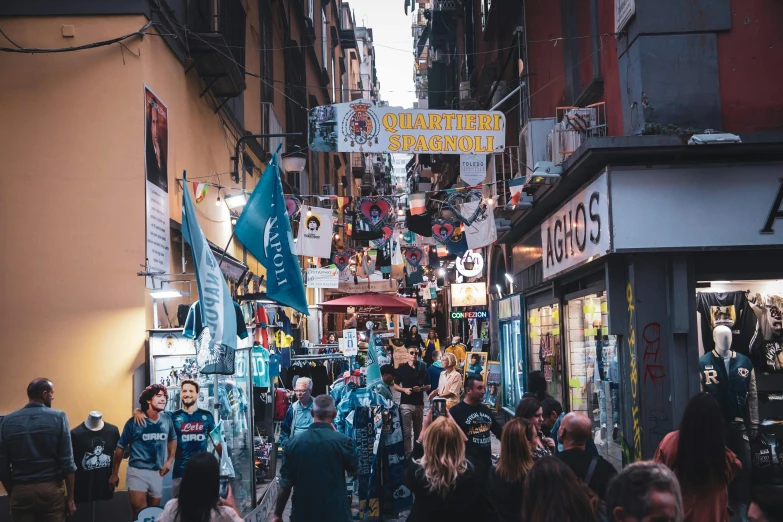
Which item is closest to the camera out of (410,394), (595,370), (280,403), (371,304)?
(595,370)

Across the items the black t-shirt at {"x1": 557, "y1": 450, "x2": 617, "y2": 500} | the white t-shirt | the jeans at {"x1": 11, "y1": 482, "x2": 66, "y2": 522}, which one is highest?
the black t-shirt at {"x1": 557, "y1": 450, "x2": 617, "y2": 500}

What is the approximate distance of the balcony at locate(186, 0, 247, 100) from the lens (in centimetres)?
1230

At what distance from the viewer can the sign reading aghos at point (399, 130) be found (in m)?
13.7

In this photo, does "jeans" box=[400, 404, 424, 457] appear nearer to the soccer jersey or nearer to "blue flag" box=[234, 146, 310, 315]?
"blue flag" box=[234, 146, 310, 315]

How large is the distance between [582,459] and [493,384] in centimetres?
1518

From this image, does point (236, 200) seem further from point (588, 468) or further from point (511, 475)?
point (588, 468)

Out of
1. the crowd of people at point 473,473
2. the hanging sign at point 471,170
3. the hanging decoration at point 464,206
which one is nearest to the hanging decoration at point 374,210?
the hanging decoration at point 464,206

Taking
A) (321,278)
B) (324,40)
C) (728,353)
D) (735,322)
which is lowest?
(728,353)

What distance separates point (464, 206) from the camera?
735 inches

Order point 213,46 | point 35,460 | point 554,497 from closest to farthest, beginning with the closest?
point 554,497 → point 35,460 → point 213,46

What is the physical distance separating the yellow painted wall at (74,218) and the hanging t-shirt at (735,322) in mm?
7127

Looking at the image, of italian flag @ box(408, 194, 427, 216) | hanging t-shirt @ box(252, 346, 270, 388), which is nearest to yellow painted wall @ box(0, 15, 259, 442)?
hanging t-shirt @ box(252, 346, 270, 388)

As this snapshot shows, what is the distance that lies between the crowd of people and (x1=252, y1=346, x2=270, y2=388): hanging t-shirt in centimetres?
424

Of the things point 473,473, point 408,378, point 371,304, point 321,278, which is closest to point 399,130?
point 408,378
